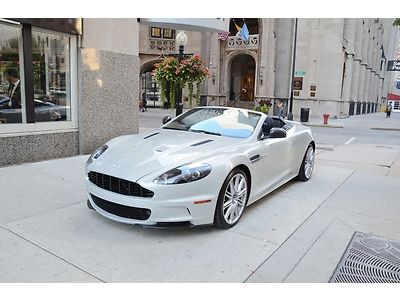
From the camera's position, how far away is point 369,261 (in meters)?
3.67

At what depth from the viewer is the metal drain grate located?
132 inches

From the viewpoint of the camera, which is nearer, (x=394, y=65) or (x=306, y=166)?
(x=306, y=166)

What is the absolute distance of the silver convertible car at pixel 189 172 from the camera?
12.4 ft

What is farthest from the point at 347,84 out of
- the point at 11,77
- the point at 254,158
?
the point at 254,158

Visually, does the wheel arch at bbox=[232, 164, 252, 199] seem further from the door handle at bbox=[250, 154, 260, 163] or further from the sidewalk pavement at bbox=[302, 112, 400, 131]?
the sidewalk pavement at bbox=[302, 112, 400, 131]

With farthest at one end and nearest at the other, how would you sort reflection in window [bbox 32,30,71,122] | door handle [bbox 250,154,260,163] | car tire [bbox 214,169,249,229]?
reflection in window [bbox 32,30,71,122], door handle [bbox 250,154,260,163], car tire [bbox 214,169,249,229]

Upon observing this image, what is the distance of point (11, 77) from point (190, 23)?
4.86 metres

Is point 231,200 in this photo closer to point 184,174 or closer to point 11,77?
point 184,174

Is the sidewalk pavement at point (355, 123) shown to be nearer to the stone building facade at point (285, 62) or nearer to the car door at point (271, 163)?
the stone building facade at point (285, 62)

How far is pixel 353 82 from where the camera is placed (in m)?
37.2

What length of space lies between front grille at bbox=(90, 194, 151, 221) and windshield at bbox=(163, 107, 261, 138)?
1783 mm

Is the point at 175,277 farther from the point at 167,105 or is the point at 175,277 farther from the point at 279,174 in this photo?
the point at 167,105

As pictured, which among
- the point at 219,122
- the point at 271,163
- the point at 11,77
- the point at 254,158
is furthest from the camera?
the point at 11,77

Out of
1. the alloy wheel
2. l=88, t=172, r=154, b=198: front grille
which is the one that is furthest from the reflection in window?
the alloy wheel
